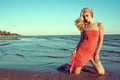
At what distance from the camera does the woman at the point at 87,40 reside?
7242 millimetres

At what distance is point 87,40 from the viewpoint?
24.1 feet

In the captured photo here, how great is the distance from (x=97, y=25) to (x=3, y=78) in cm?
327

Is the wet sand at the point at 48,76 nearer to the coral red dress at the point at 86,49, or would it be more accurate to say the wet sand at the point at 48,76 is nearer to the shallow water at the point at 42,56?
the coral red dress at the point at 86,49

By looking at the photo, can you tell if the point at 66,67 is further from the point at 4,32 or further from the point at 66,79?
the point at 4,32

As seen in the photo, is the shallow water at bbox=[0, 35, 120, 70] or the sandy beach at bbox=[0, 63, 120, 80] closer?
the sandy beach at bbox=[0, 63, 120, 80]

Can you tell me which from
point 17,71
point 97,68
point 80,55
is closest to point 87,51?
point 80,55

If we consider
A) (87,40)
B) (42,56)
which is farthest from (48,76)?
(42,56)

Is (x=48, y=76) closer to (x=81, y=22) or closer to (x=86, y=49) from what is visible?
(x=86, y=49)

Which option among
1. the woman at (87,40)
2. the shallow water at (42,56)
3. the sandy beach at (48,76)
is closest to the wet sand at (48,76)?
the sandy beach at (48,76)

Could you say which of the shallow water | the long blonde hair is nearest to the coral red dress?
the long blonde hair

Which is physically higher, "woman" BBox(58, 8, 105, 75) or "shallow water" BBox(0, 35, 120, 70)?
"woman" BBox(58, 8, 105, 75)

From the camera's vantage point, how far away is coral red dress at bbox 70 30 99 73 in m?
7.27

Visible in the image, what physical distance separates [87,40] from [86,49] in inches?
11.2

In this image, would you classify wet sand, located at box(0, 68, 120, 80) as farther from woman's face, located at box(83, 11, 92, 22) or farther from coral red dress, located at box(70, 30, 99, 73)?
woman's face, located at box(83, 11, 92, 22)
